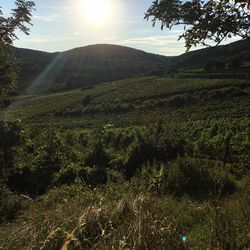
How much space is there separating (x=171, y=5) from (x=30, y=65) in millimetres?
142904

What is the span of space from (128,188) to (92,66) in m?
133

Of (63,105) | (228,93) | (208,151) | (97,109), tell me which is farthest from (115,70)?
(208,151)

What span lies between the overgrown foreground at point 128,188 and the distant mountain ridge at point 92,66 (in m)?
71.1

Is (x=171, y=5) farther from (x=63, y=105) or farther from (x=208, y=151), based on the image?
(x=63, y=105)

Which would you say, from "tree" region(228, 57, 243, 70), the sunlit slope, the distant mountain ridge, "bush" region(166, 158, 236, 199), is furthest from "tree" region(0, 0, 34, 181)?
the distant mountain ridge

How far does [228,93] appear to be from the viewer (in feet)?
144

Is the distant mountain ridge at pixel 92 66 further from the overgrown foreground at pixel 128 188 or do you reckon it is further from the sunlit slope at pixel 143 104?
the overgrown foreground at pixel 128 188

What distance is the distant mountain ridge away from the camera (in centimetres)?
10906

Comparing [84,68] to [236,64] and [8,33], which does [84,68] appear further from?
[8,33]

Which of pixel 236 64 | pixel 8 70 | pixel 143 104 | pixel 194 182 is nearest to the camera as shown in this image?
pixel 194 182

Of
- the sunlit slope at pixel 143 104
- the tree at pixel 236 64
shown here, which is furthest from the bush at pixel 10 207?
the tree at pixel 236 64

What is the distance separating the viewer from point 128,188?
7312mm

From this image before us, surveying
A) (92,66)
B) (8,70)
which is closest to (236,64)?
(8,70)

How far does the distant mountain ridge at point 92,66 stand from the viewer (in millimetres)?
109062
